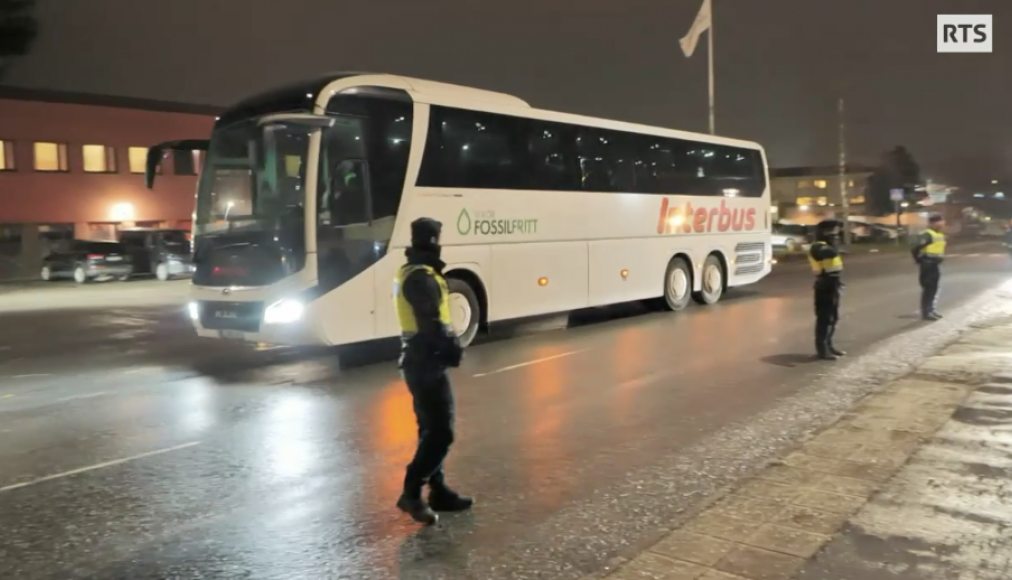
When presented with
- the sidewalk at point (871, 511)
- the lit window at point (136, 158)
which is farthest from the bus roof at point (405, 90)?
the lit window at point (136, 158)

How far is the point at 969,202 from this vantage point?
104 meters

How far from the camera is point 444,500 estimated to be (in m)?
5.45

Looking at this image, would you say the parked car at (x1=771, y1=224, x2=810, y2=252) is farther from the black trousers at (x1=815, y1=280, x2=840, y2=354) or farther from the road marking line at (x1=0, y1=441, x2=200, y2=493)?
the road marking line at (x1=0, y1=441, x2=200, y2=493)

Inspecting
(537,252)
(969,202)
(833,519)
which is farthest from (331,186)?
(969,202)

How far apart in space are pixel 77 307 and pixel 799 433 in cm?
1953

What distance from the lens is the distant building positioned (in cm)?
9412

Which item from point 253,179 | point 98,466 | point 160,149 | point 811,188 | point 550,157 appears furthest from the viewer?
point 811,188

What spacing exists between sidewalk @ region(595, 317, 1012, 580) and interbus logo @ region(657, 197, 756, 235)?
9.75 metres

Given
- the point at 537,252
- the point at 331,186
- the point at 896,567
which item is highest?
the point at 331,186

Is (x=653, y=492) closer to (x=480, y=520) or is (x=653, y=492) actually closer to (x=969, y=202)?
(x=480, y=520)

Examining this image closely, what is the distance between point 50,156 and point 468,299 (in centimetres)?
3425

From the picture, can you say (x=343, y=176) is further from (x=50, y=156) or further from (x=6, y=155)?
(x=50, y=156)

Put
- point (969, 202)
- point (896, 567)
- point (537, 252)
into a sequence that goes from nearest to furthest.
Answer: point (896, 567), point (537, 252), point (969, 202)

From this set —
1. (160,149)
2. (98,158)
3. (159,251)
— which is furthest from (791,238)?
(160,149)
